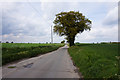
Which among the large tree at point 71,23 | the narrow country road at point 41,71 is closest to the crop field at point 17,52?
the narrow country road at point 41,71

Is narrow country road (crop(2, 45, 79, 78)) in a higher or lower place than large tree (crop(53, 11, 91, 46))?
lower

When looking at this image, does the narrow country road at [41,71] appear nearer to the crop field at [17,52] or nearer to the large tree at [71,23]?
the crop field at [17,52]

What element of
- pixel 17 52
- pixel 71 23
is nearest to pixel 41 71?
pixel 17 52

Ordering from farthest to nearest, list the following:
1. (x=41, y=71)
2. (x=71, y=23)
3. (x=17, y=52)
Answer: (x=71, y=23), (x=17, y=52), (x=41, y=71)

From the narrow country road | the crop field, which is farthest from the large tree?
the narrow country road

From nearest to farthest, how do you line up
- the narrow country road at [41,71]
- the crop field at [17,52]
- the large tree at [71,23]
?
the narrow country road at [41,71] < the crop field at [17,52] < the large tree at [71,23]

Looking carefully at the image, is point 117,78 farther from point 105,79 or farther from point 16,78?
point 16,78

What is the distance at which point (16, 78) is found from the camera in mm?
6055

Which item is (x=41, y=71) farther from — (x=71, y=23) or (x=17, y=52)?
(x=71, y=23)

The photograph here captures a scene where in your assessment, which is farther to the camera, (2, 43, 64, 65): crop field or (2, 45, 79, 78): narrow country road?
(2, 43, 64, 65): crop field

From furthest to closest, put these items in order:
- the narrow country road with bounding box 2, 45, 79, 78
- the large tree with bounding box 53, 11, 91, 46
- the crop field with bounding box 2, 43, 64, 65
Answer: the large tree with bounding box 53, 11, 91, 46 → the crop field with bounding box 2, 43, 64, 65 → the narrow country road with bounding box 2, 45, 79, 78

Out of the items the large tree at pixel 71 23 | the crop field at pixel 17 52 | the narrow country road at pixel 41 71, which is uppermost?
the large tree at pixel 71 23

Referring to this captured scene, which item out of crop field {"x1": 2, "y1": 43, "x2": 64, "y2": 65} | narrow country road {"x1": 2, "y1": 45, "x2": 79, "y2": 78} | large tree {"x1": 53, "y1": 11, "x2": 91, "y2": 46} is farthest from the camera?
large tree {"x1": 53, "y1": 11, "x2": 91, "y2": 46}

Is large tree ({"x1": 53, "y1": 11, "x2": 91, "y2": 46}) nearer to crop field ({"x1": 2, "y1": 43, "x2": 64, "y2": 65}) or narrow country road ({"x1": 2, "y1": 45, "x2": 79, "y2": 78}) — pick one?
crop field ({"x1": 2, "y1": 43, "x2": 64, "y2": 65})
